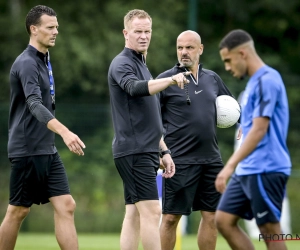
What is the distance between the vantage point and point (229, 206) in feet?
22.1

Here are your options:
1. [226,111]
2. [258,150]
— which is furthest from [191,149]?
[258,150]

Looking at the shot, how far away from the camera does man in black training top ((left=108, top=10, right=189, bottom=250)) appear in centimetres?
780

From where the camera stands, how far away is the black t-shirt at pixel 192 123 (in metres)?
8.86

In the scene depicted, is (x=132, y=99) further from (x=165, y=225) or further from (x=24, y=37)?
(x=24, y=37)

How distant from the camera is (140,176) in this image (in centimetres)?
784

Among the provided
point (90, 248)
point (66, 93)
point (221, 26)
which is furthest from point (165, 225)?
point (221, 26)

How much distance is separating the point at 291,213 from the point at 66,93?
775cm

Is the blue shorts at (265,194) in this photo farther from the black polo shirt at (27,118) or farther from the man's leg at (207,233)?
the black polo shirt at (27,118)

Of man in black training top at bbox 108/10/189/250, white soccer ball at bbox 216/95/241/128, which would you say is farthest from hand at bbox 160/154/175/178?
white soccer ball at bbox 216/95/241/128

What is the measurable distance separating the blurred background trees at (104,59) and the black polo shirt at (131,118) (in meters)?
9.91

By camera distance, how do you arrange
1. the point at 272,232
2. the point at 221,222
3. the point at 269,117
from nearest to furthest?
1. the point at 269,117
2. the point at 272,232
3. the point at 221,222

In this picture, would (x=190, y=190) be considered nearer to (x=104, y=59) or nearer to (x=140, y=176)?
(x=140, y=176)

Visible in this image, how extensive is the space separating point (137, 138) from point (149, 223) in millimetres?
820

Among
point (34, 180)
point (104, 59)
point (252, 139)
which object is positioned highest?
point (104, 59)
